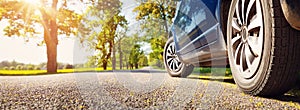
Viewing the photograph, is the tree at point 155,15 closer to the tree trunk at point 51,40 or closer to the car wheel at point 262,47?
the car wheel at point 262,47

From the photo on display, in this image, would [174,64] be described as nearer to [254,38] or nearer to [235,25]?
[235,25]

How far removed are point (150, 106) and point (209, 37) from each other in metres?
1.13

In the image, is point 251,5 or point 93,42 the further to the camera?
point 93,42

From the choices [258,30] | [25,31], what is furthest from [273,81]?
[25,31]

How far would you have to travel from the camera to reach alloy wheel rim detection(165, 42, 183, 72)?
16.0 ft

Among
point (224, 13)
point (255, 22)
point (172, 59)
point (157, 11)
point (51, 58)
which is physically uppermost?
point (157, 11)

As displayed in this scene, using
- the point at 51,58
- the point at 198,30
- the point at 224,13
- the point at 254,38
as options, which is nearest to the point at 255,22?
the point at 254,38

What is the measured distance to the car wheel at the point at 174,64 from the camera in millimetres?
4660

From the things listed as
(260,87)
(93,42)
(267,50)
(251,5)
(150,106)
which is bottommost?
(150,106)

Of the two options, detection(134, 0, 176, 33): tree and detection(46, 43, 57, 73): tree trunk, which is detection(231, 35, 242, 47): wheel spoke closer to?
detection(134, 0, 176, 33): tree

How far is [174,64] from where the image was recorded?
500 centimetres

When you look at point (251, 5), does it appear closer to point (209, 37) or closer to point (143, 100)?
point (209, 37)

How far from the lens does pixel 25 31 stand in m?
15.0

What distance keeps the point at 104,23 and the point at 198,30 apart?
1317cm
